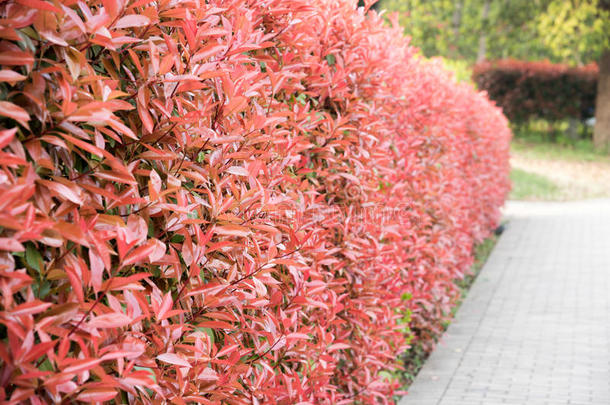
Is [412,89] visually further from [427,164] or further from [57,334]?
[57,334]

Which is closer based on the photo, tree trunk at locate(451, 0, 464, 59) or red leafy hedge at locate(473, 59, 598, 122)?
red leafy hedge at locate(473, 59, 598, 122)

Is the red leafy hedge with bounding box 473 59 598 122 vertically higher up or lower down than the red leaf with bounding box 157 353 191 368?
lower down

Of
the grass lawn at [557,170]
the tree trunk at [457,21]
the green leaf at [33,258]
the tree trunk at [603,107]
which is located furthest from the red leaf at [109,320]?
the tree trunk at [457,21]

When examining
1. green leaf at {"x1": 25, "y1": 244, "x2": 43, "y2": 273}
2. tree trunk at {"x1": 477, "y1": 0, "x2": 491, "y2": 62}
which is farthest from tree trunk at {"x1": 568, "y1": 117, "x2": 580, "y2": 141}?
green leaf at {"x1": 25, "y1": 244, "x2": 43, "y2": 273}

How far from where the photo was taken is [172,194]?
2.02 meters

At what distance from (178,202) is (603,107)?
24.9m

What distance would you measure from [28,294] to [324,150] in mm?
2308

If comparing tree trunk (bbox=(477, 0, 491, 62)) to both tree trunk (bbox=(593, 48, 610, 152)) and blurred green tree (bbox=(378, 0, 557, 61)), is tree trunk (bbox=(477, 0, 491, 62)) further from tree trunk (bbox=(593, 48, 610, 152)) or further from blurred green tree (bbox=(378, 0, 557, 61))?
tree trunk (bbox=(593, 48, 610, 152))

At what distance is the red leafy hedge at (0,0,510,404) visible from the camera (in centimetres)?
146

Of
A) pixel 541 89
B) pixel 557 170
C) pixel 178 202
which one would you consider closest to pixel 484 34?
pixel 541 89

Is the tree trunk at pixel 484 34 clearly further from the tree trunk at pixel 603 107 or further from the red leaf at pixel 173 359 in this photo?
the red leaf at pixel 173 359

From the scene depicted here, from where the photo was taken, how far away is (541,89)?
84.4ft

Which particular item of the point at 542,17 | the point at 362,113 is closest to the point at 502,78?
the point at 542,17

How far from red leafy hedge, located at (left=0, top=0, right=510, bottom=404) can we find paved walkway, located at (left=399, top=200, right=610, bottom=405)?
158cm
